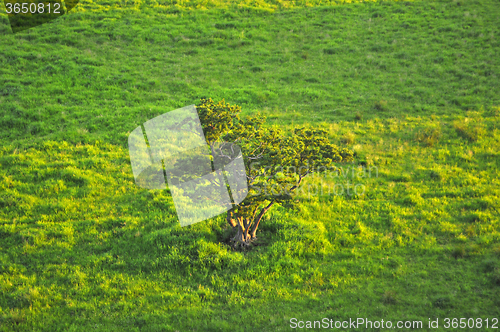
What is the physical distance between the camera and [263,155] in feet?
31.9

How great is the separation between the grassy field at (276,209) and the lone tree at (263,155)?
5.06 feet

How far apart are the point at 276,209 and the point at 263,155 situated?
11.3ft

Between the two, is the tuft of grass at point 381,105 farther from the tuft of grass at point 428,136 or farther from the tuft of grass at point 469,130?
the tuft of grass at point 469,130

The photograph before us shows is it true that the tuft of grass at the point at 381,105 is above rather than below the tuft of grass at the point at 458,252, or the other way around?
above

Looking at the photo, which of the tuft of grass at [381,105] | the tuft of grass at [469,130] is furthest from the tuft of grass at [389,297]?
the tuft of grass at [381,105]

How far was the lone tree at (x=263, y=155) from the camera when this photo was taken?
9.53 meters

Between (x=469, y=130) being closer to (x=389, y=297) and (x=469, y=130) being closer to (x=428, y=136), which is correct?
(x=428, y=136)

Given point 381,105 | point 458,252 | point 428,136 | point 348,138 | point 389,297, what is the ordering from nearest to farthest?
point 389,297, point 458,252, point 348,138, point 428,136, point 381,105

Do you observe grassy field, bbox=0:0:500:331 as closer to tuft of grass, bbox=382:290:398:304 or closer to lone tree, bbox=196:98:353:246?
tuft of grass, bbox=382:290:398:304

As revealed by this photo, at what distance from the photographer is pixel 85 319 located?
299 inches

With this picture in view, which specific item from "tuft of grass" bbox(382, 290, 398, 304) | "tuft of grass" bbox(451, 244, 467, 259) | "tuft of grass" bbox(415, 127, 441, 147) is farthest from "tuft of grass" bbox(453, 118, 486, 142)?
"tuft of grass" bbox(382, 290, 398, 304)

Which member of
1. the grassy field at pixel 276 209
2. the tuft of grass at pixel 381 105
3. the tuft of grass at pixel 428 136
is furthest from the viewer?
the tuft of grass at pixel 381 105

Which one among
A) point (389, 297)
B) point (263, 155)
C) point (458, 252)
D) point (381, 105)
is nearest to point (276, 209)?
point (263, 155)

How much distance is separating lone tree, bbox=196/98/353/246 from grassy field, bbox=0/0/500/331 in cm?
154
